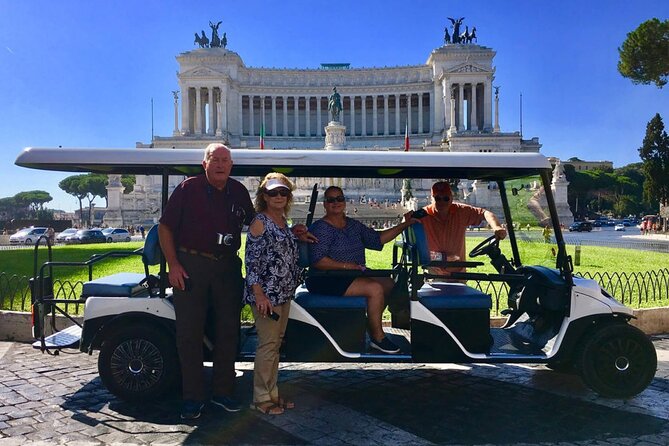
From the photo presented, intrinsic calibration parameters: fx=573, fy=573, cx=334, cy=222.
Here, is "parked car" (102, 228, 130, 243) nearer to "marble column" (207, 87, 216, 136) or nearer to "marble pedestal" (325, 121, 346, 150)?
"marble pedestal" (325, 121, 346, 150)

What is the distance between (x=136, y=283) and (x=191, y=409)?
1658mm

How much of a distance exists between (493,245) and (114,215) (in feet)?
182

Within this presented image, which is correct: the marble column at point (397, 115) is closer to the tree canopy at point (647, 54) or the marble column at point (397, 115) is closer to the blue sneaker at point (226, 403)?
the tree canopy at point (647, 54)

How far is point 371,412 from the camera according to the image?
17.5ft

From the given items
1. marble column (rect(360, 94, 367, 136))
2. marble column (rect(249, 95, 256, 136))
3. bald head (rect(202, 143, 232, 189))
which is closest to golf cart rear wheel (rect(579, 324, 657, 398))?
bald head (rect(202, 143, 232, 189))

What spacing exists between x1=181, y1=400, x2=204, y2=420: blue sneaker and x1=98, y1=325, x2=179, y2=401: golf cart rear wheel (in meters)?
0.46

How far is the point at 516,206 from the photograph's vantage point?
6.73 meters

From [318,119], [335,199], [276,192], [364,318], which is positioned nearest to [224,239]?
[276,192]

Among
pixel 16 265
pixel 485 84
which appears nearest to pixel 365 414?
pixel 16 265

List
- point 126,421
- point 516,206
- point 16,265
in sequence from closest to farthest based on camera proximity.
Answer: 1. point 126,421
2. point 516,206
3. point 16,265

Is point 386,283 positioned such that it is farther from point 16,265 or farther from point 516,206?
point 16,265

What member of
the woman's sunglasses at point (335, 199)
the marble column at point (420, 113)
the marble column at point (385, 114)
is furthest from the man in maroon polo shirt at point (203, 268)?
the marble column at point (420, 113)

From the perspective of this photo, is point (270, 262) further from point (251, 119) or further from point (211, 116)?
point (251, 119)

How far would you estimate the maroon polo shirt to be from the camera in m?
5.10
